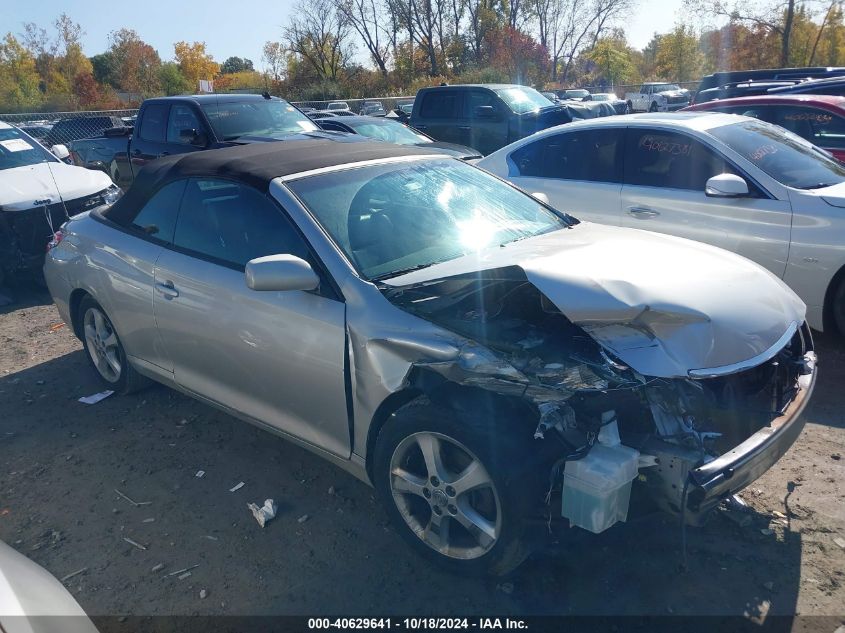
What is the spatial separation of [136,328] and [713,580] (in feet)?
11.4

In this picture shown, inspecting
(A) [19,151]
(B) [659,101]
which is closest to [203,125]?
(A) [19,151]

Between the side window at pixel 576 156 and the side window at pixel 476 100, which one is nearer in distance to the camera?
the side window at pixel 576 156

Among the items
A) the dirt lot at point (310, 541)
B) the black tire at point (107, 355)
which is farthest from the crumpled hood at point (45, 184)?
the dirt lot at point (310, 541)

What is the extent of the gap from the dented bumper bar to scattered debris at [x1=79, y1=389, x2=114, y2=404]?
4092mm

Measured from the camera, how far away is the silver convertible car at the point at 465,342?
99.3 inches

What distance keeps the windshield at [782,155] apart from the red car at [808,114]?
1.69 m

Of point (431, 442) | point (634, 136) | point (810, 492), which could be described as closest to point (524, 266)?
point (431, 442)

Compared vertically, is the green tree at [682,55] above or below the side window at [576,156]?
above

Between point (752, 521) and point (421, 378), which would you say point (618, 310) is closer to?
point (421, 378)

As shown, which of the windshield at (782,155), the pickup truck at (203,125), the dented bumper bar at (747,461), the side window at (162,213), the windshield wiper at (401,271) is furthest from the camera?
the pickup truck at (203,125)

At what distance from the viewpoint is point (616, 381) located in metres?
2.53

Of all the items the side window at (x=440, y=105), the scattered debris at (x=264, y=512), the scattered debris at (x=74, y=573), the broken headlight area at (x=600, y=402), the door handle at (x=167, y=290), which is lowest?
the scattered debris at (x=74, y=573)

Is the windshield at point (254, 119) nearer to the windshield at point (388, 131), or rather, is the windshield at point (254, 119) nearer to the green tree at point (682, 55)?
the windshield at point (388, 131)

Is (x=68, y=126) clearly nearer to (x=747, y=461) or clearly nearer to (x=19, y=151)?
(x=19, y=151)
